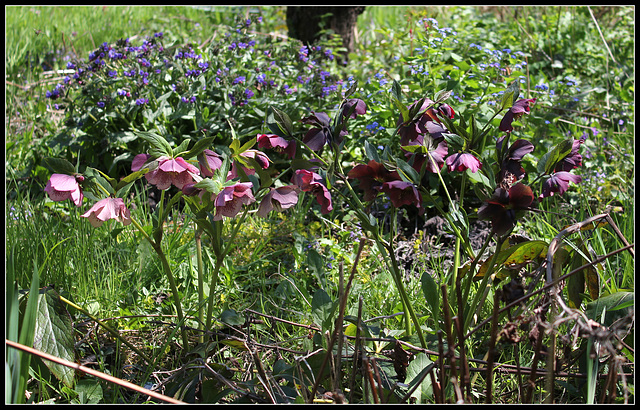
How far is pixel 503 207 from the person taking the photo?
101cm

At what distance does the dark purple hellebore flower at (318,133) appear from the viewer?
45.7 inches

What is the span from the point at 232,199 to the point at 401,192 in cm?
33

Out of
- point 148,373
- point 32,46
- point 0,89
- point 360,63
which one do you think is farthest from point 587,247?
point 32,46

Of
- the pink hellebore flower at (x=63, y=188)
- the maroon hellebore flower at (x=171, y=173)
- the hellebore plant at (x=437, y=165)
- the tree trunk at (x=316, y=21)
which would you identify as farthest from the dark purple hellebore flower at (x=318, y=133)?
the tree trunk at (x=316, y=21)

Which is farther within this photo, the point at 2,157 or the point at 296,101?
the point at 296,101

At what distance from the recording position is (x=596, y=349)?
0.95m

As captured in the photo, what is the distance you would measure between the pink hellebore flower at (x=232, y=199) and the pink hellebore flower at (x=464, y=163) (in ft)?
1.29

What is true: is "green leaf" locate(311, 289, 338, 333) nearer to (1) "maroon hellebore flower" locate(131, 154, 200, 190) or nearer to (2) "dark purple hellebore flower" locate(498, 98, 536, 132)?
(1) "maroon hellebore flower" locate(131, 154, 200, 190)

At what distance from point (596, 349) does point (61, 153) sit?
2.40 m

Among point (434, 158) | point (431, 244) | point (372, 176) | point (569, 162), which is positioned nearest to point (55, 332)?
point (372, 176)

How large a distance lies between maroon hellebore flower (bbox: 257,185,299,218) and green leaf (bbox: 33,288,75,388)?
48 centimetres

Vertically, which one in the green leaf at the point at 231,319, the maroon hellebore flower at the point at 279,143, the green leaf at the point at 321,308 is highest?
Result: the maroon hellebore flower at the point at 279,143

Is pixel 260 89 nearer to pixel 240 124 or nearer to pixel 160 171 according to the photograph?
pixel 240 124

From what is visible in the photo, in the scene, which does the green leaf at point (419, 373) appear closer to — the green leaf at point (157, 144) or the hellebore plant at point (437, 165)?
the hellebore plant at point (437, 165)
